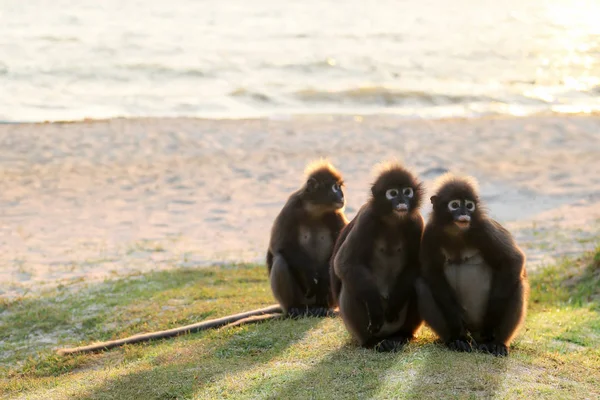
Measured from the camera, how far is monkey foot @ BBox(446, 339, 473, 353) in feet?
26.7

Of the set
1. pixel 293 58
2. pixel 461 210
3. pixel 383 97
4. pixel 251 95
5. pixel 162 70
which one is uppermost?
pixel 293 58

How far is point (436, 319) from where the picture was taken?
8.21 meters

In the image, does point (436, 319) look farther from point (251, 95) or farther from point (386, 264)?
point (251, 95)

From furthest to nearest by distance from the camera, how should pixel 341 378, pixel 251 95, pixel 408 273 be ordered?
pixel 251 95, pixel 408 273, pixel 341 378

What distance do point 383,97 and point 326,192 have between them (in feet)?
83.6

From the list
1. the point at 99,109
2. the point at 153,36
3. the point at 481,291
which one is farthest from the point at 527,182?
the point at 153,36

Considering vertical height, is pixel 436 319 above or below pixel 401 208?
below

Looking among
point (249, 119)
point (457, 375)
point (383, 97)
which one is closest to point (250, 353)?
point (457, 375)

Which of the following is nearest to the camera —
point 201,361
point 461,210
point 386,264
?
point 461,210

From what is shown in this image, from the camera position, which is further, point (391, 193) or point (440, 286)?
point (391, 193)

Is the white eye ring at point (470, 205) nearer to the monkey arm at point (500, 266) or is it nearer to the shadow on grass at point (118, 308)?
the monkey arm at point (500, 266)

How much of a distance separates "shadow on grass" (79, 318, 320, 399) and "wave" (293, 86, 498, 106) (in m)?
25.2

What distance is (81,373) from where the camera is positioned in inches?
373

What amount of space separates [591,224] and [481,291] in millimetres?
10027
